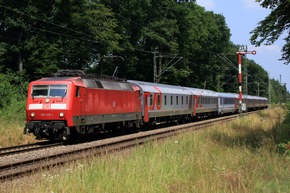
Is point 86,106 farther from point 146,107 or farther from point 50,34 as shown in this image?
point 50,34

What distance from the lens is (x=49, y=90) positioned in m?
17.8

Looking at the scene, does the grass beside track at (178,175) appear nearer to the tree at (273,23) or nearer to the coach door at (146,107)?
the tree at (273,23)

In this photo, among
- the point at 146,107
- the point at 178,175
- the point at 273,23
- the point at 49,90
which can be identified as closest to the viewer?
the point at 178,175

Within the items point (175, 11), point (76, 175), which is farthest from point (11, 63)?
point (76, 175)

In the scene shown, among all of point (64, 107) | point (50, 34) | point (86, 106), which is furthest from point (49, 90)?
point (50, 34)

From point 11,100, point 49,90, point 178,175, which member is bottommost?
point 178,175

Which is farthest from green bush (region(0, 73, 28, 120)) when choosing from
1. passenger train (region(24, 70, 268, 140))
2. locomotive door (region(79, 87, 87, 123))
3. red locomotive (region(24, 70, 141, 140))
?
locomotive door (region(79, 87, 87, 123))

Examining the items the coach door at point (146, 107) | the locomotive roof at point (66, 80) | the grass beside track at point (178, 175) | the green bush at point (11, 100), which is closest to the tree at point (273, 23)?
the grass beside track at point (178, 175)

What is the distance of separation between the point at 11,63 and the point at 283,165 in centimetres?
→ 4100

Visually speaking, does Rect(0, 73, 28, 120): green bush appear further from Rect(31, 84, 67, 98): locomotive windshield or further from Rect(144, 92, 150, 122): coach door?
Rect(144, 92, 150, 122): coach door

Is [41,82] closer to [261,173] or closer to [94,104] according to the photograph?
[94,104]

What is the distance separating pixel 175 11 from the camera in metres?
61.9

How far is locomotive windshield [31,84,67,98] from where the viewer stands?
687 inches

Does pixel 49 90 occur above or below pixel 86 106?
above
